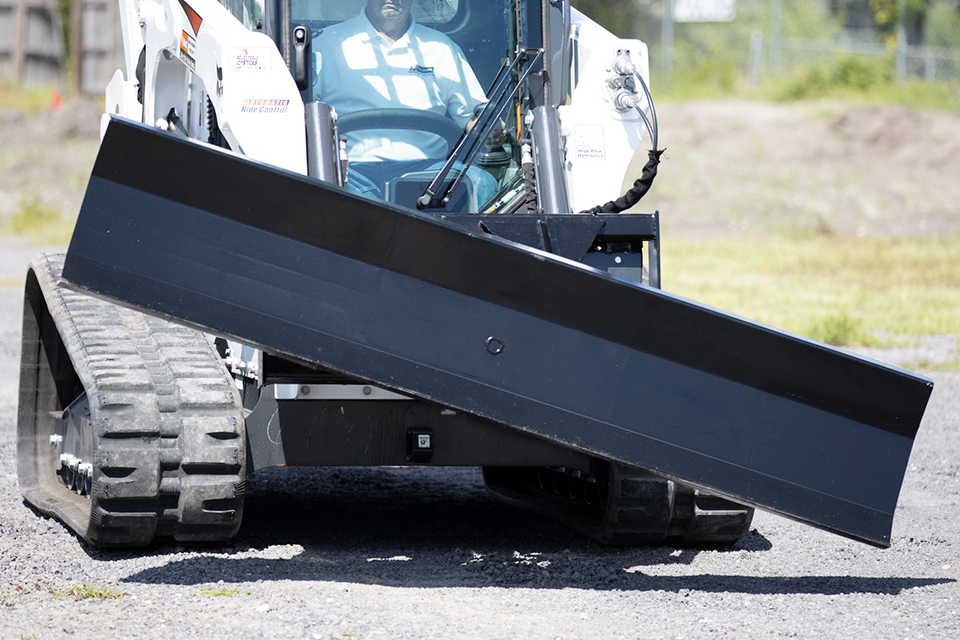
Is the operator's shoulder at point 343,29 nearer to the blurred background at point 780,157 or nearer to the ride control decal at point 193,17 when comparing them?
the ride control decal at point 193,17

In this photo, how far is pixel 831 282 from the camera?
55.1 feet

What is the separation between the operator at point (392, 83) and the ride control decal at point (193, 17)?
0.51 metres

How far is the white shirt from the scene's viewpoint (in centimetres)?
516

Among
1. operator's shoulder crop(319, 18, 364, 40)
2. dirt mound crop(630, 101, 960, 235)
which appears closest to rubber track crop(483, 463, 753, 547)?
operator's shoulder crop(319, 18, 364, 40)

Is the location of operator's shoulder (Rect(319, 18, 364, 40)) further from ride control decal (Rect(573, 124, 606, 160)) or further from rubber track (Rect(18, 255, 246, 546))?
rubber track (Rect(18, 255, 246, 546))

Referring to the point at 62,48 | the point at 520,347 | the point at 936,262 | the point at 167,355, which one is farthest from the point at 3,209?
the point at 520,347

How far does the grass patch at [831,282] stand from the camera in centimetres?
1302

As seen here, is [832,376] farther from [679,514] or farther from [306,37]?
[306,37]

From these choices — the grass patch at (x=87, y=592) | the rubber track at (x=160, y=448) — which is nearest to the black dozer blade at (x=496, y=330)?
the rubber track at (x=160, y=448)

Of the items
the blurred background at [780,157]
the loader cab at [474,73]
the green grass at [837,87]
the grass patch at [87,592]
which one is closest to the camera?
the grass patch at [87,592]

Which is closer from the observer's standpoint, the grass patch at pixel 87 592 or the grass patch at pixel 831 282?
the grass patch at pixel 87 592

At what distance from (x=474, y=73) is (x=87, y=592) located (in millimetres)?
2726

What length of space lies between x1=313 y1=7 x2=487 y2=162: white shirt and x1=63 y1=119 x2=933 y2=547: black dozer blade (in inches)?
48.8

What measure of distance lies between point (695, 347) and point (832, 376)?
494mm
